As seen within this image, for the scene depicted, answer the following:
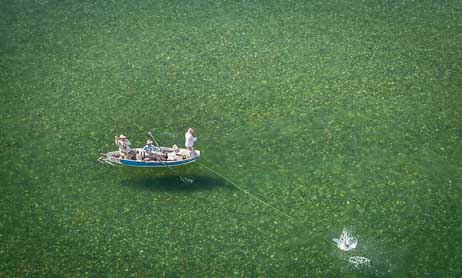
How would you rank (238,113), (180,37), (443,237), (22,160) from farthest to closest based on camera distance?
(180,37), (238,113), (22,160), (443,237)

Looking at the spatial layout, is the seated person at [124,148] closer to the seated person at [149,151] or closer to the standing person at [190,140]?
the seated person at [149,151]

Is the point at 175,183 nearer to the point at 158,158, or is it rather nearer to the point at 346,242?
the point at 158,158

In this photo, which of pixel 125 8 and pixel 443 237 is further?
pixel 125 8

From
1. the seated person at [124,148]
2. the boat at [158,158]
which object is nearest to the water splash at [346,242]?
the boat at [158,158]

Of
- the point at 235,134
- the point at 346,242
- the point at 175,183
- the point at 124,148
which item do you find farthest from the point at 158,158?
the point at 346,242

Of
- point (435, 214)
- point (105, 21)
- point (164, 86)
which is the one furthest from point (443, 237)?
point (105, 21)

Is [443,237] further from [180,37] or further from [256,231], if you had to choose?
[180,37]

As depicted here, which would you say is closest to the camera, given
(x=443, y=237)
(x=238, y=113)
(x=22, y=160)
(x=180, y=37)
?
(x=443, y=237)
